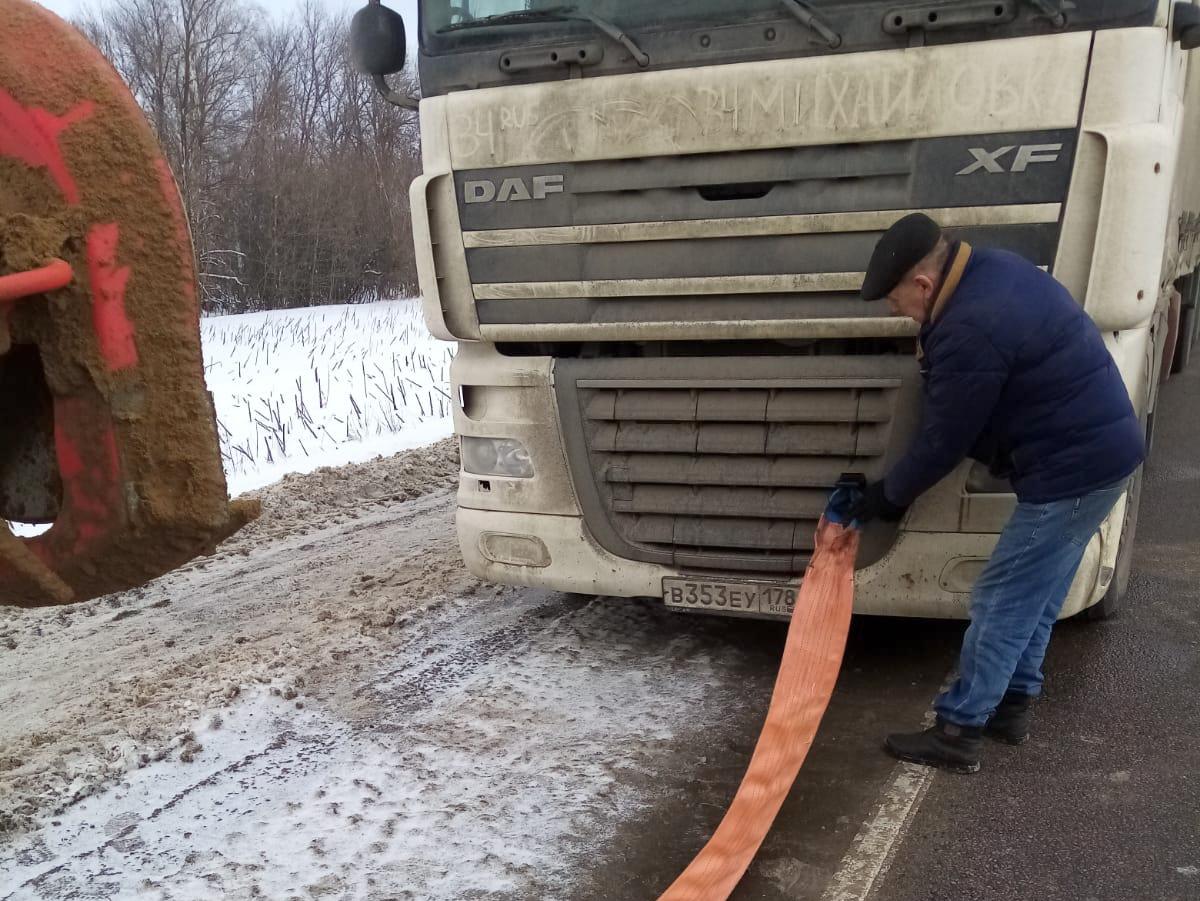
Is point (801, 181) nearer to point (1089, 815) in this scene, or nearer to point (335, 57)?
point (1089, 815)

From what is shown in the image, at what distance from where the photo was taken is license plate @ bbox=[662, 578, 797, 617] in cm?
386

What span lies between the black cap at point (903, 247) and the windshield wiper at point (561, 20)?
1.22 metres

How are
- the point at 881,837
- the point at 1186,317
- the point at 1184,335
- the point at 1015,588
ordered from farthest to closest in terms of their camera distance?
the point at 1184,335, the point at 1186,317, the point at 1015,588, the point at 881,837

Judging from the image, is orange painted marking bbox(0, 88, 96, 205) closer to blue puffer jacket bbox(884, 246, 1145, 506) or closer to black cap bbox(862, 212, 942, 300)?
black cap bbox(862, 212, 942, 300)

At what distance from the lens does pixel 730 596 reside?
155 inches

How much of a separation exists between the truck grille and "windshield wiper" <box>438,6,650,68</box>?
1138 millimetres

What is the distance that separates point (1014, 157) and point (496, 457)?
7.28ft

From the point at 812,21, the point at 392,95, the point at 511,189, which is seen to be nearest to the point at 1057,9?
the point at 812,21

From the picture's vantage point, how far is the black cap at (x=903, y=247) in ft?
10.2

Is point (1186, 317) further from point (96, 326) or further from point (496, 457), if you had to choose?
point (96, 326)

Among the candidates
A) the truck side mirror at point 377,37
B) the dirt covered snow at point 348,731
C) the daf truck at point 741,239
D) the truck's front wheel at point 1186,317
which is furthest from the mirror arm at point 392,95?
the truck's front wheel at point 1186,317

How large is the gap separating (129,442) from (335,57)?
4539cm

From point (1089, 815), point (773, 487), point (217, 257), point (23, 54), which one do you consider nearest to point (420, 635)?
point (773, 487)

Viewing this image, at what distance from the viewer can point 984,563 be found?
146 inches
